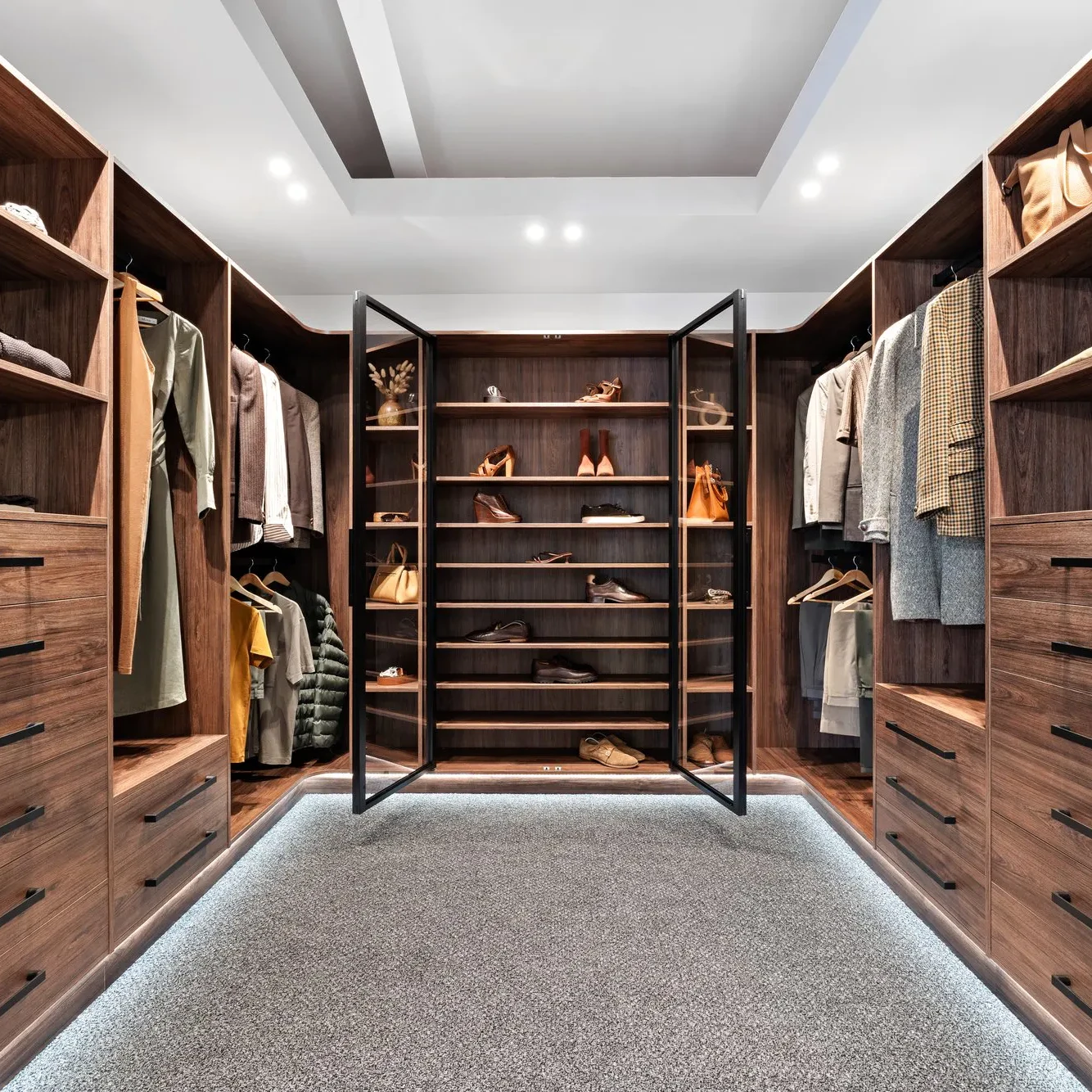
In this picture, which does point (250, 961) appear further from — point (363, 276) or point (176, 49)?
point (363, 276)

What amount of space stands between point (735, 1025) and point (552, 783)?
1.60 m

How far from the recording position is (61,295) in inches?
67.6

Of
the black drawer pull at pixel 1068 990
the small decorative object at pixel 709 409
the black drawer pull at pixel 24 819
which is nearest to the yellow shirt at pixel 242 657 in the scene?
the black drawer pull at pixel 24 819

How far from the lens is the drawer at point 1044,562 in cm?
138

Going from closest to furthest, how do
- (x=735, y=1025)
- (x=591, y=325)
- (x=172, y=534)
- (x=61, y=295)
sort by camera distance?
(x=735, y=1025), (x=61, y=295), (x=172, y=534), (x=591, y=325)

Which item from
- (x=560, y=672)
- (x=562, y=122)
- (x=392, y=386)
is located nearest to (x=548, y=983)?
(x=560, y=672)

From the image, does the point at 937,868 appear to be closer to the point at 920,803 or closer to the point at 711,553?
the point at 920,803

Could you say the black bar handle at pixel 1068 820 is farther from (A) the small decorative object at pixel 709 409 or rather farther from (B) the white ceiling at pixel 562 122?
(B) the white ceiling at pixel 562 122

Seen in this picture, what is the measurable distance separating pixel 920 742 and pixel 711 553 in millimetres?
1105

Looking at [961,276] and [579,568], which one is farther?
[579,568]

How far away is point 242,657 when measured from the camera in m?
2.51

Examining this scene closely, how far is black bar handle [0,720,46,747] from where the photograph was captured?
52.9 inches

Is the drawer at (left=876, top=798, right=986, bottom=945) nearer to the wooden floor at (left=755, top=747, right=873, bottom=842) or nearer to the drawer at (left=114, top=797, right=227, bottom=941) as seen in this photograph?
the wooden floor at (left=755, top=747, right=873, bottom=842)

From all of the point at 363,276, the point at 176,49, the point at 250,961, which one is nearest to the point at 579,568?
the point at 363,276
